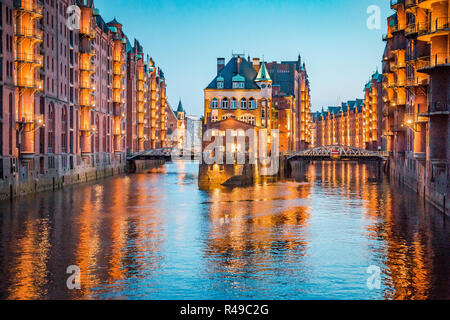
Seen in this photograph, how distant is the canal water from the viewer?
28500 millimetres

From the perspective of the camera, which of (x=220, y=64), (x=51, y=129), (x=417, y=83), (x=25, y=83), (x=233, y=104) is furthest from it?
(x=220, y=64)

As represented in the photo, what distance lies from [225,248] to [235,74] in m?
88.4

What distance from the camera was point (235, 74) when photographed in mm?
123688

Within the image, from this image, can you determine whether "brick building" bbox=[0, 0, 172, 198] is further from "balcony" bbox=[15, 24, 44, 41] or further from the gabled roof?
the gabled roof

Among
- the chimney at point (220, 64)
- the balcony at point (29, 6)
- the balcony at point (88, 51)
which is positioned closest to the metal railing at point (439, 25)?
the balcony at point (29, 6)

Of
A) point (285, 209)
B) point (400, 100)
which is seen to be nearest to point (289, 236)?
point (285, 209)

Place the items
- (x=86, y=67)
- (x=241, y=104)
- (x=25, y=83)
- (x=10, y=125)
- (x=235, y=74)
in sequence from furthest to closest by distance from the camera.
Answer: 1. (x=235, y=74)
2. (x=241, y=104)
3. (x=86, y=67)
4. (x=25, y=83)
5. (x=10, y=125)

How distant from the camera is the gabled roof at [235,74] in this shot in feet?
405

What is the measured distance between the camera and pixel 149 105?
164625 mm

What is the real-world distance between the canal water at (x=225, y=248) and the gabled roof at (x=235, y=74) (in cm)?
5942

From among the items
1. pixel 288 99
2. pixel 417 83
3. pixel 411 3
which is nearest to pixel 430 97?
pixel 417 83

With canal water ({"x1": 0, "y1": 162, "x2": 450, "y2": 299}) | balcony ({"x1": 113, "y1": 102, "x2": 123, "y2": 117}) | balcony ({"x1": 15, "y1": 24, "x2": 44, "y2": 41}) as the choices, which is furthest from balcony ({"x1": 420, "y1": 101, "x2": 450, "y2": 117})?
balcony ({"x1": 113, "y1": 102, "x2": 123, "y2": 117})

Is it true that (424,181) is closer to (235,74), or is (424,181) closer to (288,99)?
(235,74)
